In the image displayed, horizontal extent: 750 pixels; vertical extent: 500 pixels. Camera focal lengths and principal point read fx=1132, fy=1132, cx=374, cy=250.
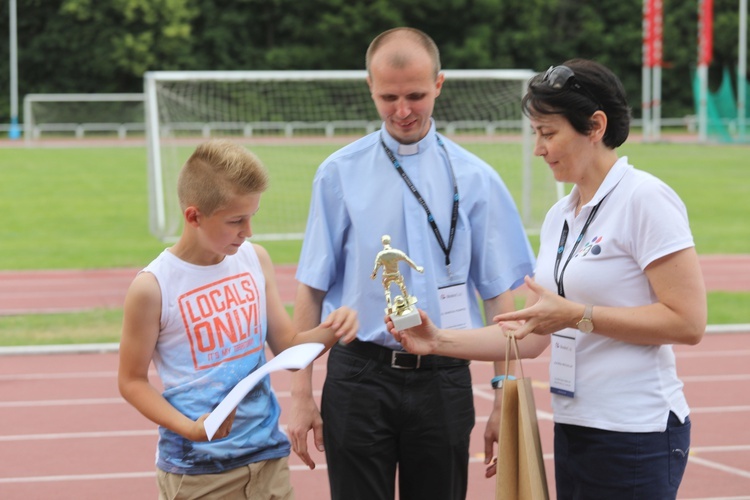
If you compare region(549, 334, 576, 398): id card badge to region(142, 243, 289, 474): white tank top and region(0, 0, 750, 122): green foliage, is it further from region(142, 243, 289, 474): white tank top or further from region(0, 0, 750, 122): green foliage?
region(0, 0, 750, 122): green foliage

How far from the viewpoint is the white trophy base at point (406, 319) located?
2.83 metres

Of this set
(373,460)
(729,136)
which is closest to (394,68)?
(373,460)

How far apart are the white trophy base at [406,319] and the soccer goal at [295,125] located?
708cm

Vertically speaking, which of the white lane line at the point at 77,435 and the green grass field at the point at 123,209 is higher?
the green grass field at the point at 123,209

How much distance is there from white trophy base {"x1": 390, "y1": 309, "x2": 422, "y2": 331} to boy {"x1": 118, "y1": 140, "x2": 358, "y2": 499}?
25 cm

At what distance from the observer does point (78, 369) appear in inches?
321

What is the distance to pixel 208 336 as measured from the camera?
3018 mm

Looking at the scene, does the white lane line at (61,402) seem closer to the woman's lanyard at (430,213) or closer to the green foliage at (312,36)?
the woman's lanyard at (430,213)

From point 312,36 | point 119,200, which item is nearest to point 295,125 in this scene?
point 119,200

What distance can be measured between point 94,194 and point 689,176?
1321cm

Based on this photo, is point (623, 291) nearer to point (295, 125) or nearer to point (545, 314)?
point (545, 314)

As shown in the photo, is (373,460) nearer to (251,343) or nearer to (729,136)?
(251,343)

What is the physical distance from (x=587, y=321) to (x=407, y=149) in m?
0.95

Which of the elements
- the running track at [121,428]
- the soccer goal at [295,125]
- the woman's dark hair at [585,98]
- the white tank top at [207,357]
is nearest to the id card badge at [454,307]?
the white tank top at [207,357]
